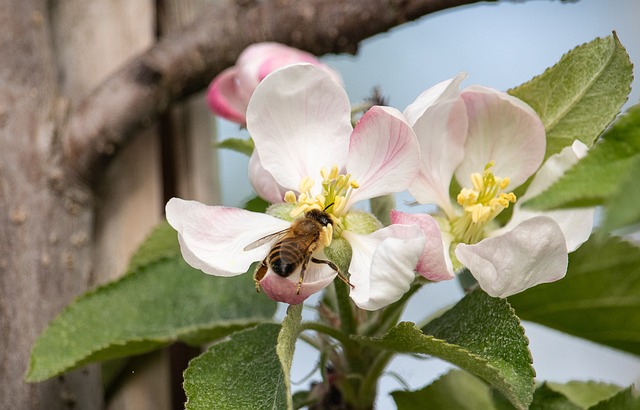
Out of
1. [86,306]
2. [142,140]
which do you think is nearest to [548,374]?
[142,140]

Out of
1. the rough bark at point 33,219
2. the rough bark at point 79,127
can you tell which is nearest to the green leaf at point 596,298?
the rough bark at point 79,127

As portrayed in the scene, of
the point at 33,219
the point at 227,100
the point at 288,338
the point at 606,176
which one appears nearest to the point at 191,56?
the point at 227,100

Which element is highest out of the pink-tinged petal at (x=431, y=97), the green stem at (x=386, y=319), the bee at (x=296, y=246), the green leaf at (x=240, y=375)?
the pink-tinged petal at (x=431, y=97)

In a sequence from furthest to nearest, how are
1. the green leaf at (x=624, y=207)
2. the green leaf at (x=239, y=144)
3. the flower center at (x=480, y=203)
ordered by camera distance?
the green leaf at (x=239, y=144)
the flower center at (x=480, y=203)
the green leaf at (x=624, y=207)

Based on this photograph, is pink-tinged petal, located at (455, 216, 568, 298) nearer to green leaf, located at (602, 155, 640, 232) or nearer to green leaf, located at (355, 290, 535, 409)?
green leaf, located at (355, 290, 535, 409)

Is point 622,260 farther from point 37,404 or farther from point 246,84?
point 37,404

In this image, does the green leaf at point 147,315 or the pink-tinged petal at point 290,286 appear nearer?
the pink-tinged petal at point 290,286

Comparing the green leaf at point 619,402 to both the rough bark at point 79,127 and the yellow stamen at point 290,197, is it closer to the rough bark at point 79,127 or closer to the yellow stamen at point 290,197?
the yellow stamen at point 290,197

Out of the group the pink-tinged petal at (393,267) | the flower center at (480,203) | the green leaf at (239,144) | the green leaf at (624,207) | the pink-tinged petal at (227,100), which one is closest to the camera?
the green leaf at (624,207)

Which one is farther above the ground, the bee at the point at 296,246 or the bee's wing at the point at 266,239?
the bee at the point at 296,246
